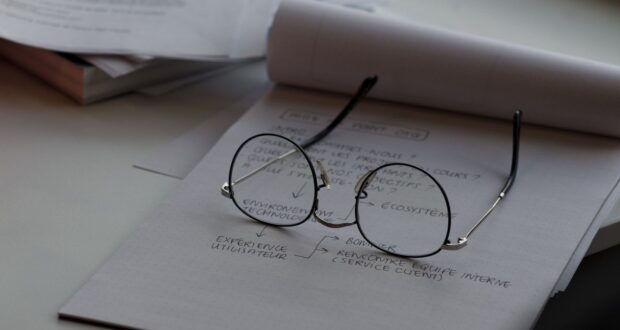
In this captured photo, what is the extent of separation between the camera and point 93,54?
3.13ft

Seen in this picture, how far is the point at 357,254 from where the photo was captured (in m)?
0.74

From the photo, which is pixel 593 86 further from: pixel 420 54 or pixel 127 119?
pixel 127 119

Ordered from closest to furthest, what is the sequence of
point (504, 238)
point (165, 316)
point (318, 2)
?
1. point (165, 316)
2. point (504, 238)
3. point (318, 2)

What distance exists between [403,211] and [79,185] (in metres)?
0.28

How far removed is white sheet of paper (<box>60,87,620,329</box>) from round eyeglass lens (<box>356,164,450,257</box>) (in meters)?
0.01

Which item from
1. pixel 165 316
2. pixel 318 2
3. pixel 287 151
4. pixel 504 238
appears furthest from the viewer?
pixel 318 2

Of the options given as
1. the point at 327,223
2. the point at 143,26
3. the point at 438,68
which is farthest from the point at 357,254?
the point at 143,26

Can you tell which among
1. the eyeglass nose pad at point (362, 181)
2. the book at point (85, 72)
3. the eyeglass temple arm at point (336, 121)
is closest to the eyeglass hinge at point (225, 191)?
the eyeglass temple arm at point (336, 121)

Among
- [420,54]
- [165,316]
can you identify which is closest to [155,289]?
[165,316]

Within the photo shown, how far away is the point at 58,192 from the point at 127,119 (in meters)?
0.16

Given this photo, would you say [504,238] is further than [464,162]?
No

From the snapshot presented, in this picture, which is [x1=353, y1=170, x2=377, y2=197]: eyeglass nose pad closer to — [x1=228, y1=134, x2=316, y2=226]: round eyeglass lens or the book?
[x1=228, y1=134, x2=316, y2=226]: round eyeglass lens

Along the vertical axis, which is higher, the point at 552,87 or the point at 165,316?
the point at 552,87

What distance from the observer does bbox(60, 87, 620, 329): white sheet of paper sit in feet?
2.18
